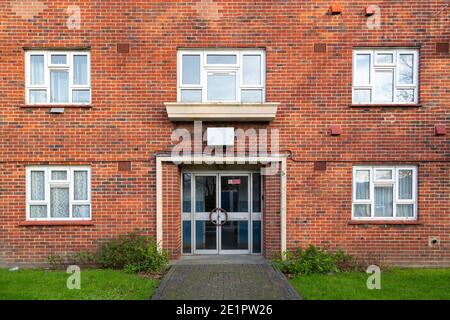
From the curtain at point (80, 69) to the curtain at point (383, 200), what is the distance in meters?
7.65

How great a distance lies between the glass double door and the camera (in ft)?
28.2

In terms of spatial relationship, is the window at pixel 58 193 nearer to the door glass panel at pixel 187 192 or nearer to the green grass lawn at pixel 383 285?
A: the door glass panel at pixel 187 192

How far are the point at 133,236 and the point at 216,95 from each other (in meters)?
3.94

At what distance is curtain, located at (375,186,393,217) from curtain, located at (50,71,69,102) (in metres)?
7.95

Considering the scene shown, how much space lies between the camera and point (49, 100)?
788 centimetres

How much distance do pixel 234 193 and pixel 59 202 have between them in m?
4.35

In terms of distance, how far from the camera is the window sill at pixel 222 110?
24.5ft

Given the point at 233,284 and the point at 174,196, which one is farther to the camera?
the point at 174,196

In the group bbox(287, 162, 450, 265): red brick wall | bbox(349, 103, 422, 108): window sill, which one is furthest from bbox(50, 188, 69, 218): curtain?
bbox(349, 103, 422, 108): window sill

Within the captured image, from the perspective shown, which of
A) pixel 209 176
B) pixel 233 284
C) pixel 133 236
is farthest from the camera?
pixel 209 176

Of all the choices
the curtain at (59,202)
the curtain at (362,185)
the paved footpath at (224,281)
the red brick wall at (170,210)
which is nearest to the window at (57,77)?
the curtain at (59,202)

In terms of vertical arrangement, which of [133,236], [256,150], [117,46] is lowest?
[133,236]
